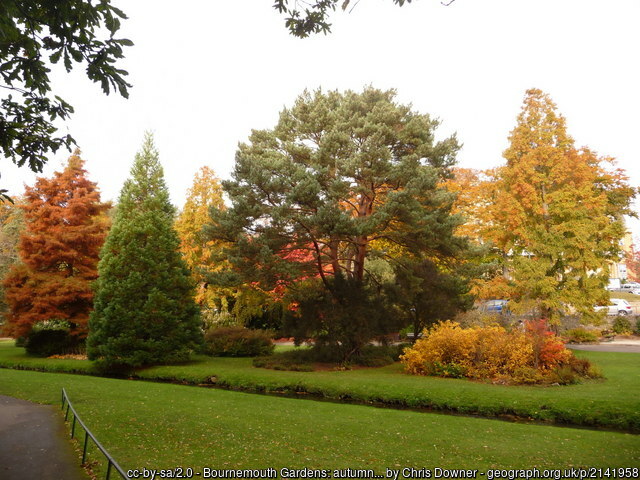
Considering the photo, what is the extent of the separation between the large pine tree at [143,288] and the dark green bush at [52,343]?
6.17 m

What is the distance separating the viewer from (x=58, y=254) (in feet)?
79.5

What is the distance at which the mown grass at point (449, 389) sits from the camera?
458 inches

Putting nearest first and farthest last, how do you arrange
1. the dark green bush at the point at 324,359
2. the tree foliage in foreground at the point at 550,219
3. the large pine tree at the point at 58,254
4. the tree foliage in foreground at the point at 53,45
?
the tree foliage in foreground at the point at 53,45 → the dark green bush at the point at 324,359 → the tree foliage in foreground at the point at 550,219 → the large pine tree at the point at 58,254

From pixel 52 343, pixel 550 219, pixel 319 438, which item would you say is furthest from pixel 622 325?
pixel 52 343

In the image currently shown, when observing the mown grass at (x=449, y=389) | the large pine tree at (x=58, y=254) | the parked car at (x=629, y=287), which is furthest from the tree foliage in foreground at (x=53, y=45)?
the parked car at (x=629, y=287)

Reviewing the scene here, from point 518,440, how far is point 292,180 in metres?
13.5

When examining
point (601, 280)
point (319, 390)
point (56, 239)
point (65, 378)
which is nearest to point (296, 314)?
point (319, 390)

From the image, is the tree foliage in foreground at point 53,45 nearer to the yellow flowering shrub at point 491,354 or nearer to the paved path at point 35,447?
the paved path at point 35,447

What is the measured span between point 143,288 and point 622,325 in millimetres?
30216

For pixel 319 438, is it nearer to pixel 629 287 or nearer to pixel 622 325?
pixel 622 325

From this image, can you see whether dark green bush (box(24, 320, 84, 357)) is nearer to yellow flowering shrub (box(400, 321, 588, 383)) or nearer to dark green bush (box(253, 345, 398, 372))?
dark green bush (box(253, 345, 398, 372))

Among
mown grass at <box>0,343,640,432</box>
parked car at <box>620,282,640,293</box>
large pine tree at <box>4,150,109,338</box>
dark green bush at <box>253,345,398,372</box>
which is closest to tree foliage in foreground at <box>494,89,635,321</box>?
mown grass at <box>0,343,640,432</box>

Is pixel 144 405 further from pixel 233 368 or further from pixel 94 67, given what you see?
pixel 94 67

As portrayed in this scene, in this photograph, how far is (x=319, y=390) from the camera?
15.8 m
